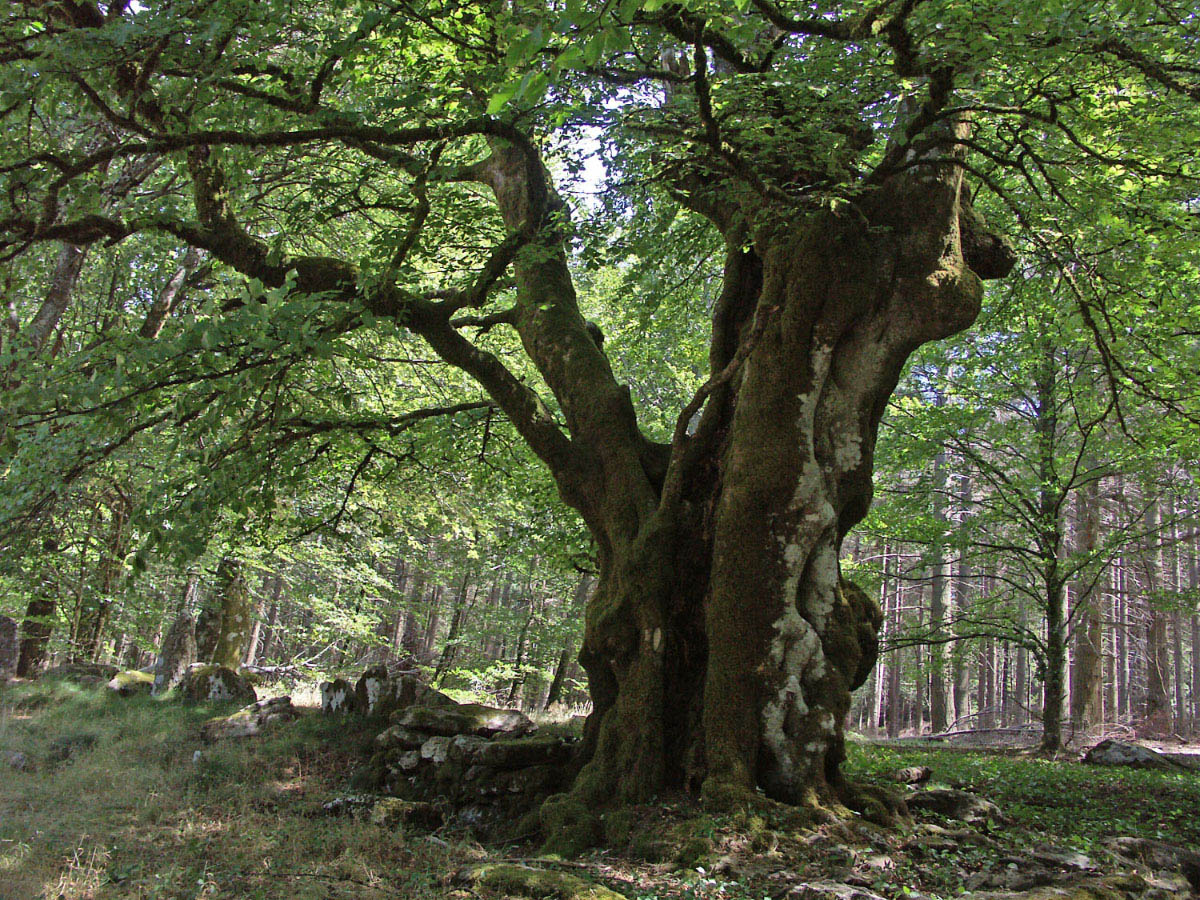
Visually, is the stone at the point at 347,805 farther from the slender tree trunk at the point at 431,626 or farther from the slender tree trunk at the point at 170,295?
the slender tree trunk at the point at 431,626

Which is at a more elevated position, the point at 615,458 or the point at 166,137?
the point at 166,137

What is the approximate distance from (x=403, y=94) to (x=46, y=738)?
9.56m

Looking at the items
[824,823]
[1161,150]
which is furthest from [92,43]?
[1161,150]

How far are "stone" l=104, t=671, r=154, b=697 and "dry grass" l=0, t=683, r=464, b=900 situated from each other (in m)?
1.60

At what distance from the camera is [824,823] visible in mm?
5047

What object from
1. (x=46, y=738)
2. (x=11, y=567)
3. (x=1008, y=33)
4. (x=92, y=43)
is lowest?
(x=46, y=738)

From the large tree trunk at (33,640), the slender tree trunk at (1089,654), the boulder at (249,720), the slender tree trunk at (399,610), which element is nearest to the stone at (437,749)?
the boulder at (249,720)

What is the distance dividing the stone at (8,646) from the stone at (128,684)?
82.5 inches

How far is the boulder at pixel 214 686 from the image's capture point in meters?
11.9

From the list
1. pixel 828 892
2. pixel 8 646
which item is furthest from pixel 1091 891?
pixel 8 646

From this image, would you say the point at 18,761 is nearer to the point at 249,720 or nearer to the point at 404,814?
the point at 249,720

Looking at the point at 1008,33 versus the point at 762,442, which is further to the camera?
the point at 762,442

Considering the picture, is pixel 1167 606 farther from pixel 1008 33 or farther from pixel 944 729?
pixel 944 729

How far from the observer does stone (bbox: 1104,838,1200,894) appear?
4.49 meters
